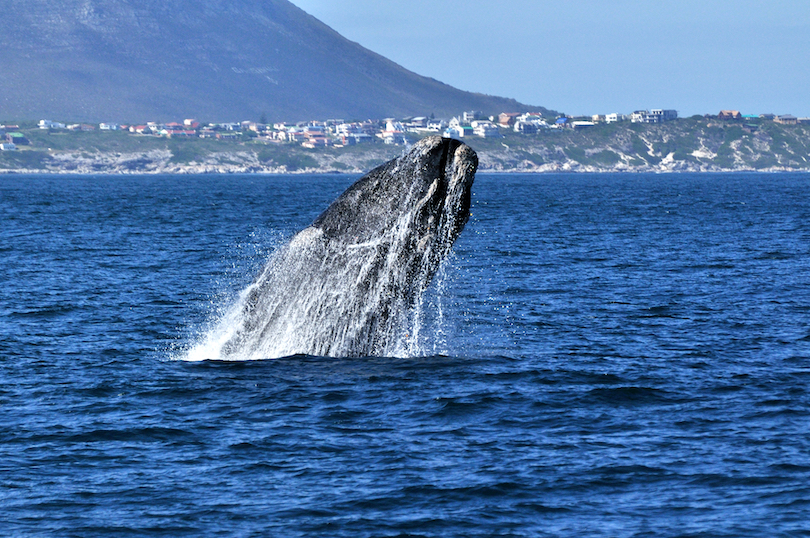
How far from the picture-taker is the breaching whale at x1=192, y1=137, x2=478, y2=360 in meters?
18.4

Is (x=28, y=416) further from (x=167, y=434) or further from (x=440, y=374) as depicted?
(x=440, y=374)

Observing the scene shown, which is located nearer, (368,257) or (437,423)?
(437,423)

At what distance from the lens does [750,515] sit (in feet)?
45.5

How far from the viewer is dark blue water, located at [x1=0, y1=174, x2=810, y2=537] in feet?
45.7

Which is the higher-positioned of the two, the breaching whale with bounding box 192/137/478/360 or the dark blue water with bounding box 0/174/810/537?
the breaching whale with bounding box 192/137/478/360

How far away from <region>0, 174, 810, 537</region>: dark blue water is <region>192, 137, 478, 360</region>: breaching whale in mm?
938

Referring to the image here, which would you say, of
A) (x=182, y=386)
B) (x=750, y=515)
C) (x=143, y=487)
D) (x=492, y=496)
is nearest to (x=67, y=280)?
(x=182, y=386)

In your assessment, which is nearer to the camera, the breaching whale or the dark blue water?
the dark blue water

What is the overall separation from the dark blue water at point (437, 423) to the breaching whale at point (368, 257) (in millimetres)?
938

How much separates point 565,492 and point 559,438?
2612 millimetres

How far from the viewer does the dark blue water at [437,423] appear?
1394 centimetres

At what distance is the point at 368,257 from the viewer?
1906 centimetres

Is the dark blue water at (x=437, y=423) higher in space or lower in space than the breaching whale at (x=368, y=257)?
lower

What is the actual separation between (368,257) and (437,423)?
340cm
